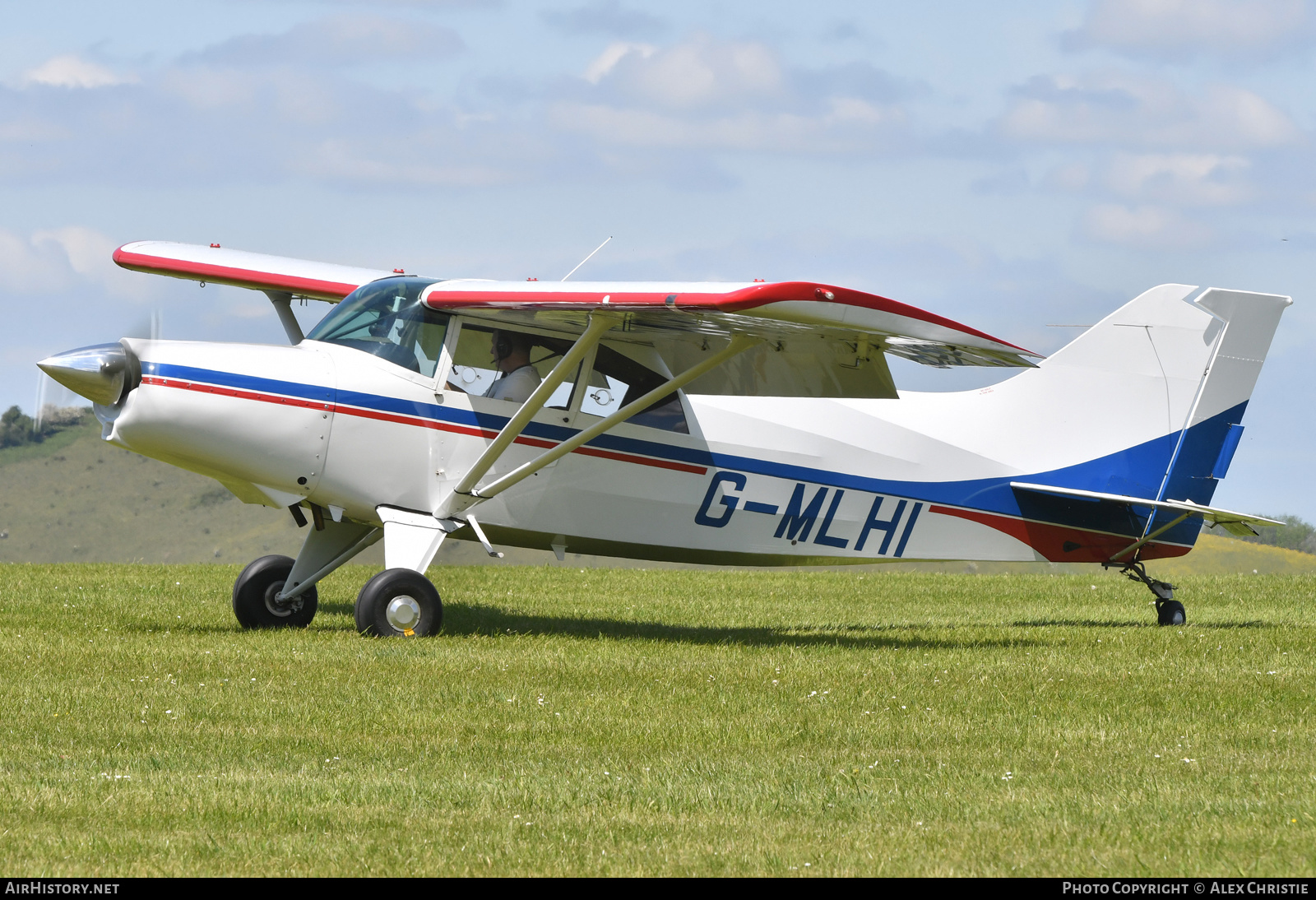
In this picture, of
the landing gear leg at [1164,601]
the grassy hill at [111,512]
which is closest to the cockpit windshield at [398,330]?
the landing gear leg at [1164,601]

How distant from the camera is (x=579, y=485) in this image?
12.0 meters

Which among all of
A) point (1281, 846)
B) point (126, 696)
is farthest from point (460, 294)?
point (1281, 846)

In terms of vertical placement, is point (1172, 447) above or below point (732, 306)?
below

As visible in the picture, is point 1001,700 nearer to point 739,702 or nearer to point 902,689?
point 902,689

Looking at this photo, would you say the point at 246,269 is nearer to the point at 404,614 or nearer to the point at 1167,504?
the point at 404,614

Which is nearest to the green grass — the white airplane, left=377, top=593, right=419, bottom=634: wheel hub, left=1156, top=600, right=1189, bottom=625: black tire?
left=377, top=593, right=419, bottom=634: wheel hub

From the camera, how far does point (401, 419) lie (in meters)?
11.3

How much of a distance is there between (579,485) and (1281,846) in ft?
25.4

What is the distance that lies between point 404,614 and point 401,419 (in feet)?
5.16

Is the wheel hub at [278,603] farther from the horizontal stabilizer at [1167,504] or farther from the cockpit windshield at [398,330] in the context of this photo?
the horizontal stabilizer at [1167,504]

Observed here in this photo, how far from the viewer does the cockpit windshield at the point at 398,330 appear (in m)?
11.4

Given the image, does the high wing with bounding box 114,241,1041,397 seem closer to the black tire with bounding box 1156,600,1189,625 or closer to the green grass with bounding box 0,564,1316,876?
the green grass with bounding box 0,564,1316,876

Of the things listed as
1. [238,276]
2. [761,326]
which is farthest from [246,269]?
[761,326]

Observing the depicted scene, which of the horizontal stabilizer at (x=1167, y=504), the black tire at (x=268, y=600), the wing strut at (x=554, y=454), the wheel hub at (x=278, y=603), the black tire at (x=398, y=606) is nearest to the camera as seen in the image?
the black tire at (x=398, y=606)
